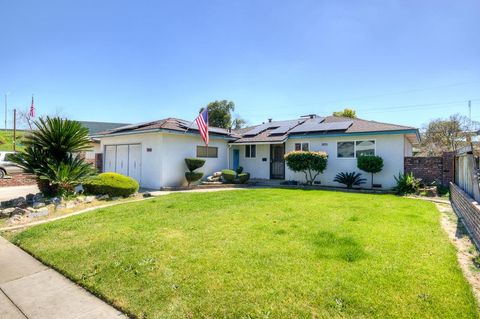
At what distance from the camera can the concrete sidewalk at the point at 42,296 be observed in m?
2.75

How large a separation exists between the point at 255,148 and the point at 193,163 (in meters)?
5.05

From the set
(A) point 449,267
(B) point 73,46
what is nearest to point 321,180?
(A) point 449,267

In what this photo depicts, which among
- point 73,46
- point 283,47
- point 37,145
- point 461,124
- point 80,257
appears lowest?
point 80,257

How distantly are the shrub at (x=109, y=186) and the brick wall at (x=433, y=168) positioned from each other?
12607mm

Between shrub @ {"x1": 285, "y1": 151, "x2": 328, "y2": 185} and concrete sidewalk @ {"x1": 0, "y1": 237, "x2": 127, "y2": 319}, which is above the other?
shrub @ {"x1": 285, "y1": 151, "x2": 328, "y2": 185}

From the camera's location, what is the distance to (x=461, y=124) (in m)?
24.8

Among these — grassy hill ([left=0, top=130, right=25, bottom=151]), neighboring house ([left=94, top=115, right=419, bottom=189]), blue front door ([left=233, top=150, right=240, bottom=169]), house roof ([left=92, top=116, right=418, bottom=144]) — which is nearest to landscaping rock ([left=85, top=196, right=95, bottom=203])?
neighboring house ([left=94, top=115, right=419, bottom=189])

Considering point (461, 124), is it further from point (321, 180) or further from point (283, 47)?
point (283, 47)

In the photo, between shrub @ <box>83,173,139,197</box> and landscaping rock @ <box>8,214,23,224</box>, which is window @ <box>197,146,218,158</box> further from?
landscaping rock @ <box>8,214,23,224</box>

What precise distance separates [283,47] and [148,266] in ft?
43.9

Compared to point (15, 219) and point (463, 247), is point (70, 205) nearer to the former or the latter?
point (15, 219)

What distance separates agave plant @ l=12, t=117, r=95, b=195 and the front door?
10.7 metres

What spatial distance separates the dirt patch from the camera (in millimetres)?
3280

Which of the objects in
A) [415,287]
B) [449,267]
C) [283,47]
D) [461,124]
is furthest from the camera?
[461,124]
